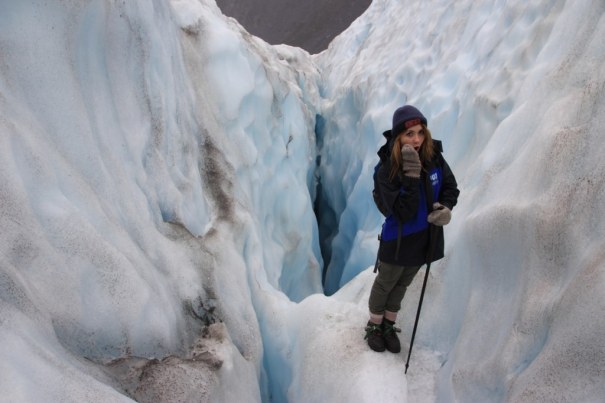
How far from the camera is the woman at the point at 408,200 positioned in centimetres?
152

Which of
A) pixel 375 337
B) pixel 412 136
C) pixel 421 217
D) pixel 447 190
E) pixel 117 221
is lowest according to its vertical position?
pixel 375 337

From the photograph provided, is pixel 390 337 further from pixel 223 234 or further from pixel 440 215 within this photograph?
pixel 223 234

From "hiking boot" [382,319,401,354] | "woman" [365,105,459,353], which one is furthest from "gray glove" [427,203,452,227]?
"hiking boot" [382,319,401,354]

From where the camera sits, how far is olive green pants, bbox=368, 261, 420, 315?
1756mm

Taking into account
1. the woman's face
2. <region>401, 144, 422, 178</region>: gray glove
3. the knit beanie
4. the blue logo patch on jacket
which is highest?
the knit beanie

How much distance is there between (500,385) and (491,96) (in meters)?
1.75

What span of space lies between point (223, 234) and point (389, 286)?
40.2 inches

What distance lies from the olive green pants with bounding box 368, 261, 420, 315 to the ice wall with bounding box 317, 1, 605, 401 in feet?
0.90

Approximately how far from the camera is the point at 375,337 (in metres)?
1.93

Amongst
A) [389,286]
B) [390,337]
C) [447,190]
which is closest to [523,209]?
[447,190]

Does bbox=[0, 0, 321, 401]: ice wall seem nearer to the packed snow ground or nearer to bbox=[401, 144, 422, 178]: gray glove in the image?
the packed snow ground

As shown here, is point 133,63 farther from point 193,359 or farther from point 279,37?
point 279,37

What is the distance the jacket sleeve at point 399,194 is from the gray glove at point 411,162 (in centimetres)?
3

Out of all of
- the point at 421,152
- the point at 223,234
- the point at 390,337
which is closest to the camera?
the point at 421,152
